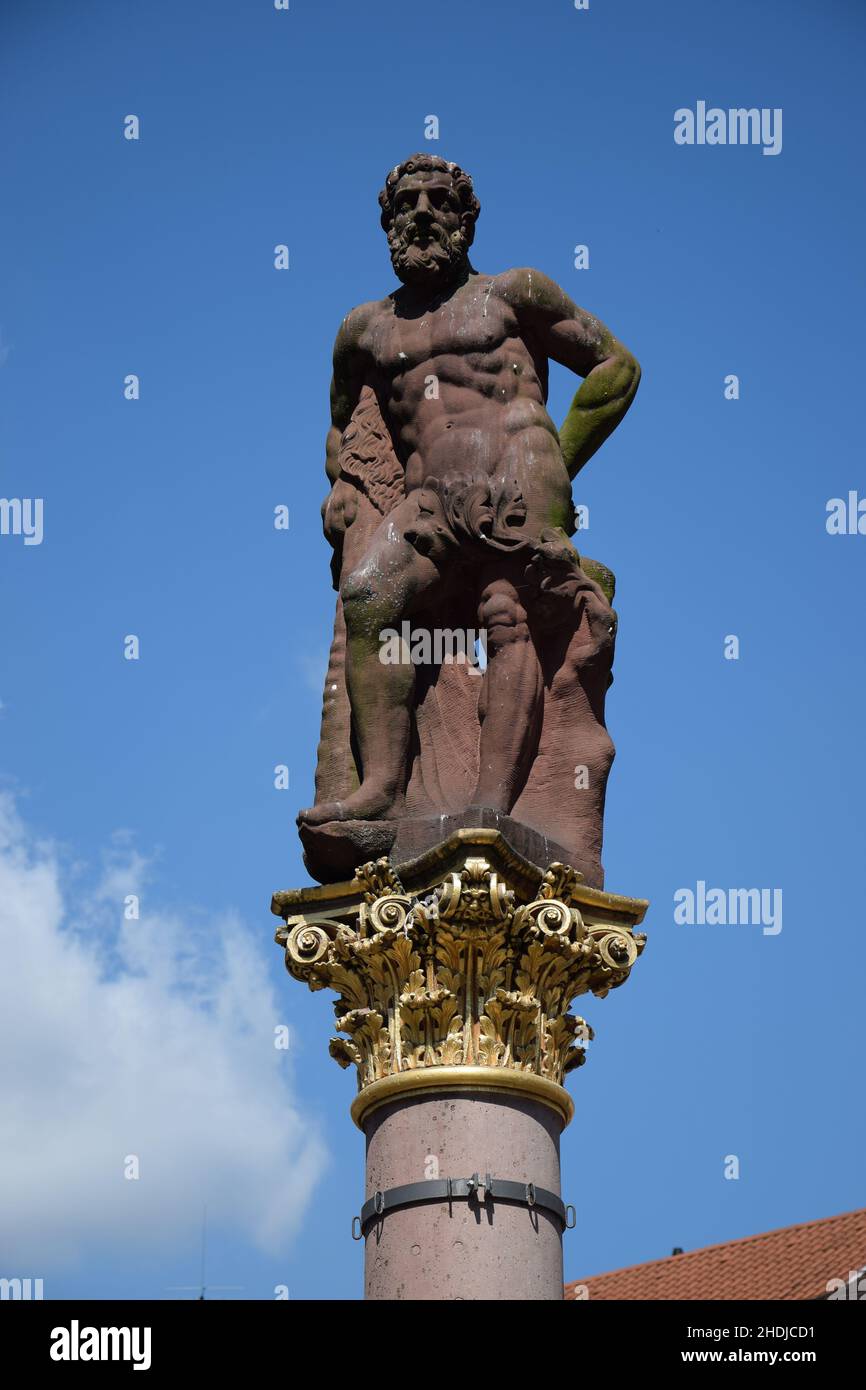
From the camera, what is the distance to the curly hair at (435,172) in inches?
619

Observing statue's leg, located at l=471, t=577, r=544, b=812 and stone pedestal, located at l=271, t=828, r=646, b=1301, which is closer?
stone pedestal, located at l=271, t=828, r=646, b=1301

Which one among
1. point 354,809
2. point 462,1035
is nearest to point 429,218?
point 354,809

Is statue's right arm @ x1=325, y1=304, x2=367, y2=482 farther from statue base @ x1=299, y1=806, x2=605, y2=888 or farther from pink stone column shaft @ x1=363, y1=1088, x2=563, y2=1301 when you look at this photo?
pink stone column shaft @ x1=363, y1=1088, x2=563, y2=1301

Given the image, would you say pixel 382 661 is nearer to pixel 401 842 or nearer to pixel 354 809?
pixel 354 809

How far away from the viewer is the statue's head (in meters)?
15.6

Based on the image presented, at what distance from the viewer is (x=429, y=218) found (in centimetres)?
1561

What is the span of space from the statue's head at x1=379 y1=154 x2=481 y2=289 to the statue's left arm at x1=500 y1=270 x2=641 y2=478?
467 millimetres

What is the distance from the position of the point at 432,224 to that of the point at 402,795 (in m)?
4.15

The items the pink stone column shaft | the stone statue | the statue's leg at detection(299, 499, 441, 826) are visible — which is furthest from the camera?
the statue's leg at detection(299, 499, 441, 826)

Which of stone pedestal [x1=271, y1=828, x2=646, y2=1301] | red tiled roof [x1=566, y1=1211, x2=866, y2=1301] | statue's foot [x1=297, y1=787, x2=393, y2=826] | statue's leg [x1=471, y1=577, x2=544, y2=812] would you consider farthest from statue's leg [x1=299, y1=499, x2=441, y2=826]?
red tiled roof [x1=566, y1=1211, x2=866, y2=1301]
